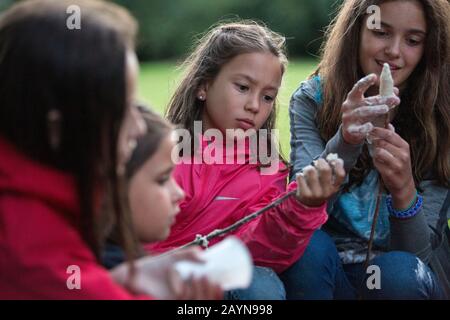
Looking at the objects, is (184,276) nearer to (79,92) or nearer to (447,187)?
(79,92)

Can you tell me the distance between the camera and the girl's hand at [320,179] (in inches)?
75.5

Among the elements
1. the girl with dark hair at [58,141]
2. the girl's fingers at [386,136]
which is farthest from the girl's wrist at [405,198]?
the girl with dark hair at [58,141]

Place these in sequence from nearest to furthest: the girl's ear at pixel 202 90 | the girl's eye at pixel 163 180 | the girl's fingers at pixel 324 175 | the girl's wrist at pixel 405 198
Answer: the girl's eye at pixel 163 180 < the girl's fingers at pixel 324 175 < the girl's wrist at pixel 405 198 < the girl's ear at pixel 202 90

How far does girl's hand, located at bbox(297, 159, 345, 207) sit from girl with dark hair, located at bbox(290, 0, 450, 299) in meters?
0.32

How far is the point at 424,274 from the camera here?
224 centimetres

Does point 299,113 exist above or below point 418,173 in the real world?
above

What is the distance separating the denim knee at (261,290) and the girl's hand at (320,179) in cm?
29

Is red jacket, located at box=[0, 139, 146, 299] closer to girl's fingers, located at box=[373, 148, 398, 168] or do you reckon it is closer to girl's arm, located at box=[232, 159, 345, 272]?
girl's arm, located at box=[232, 159, 345, 272]

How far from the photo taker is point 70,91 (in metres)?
1.46

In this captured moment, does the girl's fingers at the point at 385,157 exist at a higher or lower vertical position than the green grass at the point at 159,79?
lower

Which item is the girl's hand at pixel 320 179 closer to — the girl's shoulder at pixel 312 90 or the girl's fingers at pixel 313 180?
the girl's fingers at pixel 313 180

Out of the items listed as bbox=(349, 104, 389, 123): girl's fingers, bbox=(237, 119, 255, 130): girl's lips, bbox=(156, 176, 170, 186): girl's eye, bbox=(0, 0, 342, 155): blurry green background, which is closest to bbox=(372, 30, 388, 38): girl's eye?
bbox=(349, 104, 389, 123): girl's fingers
